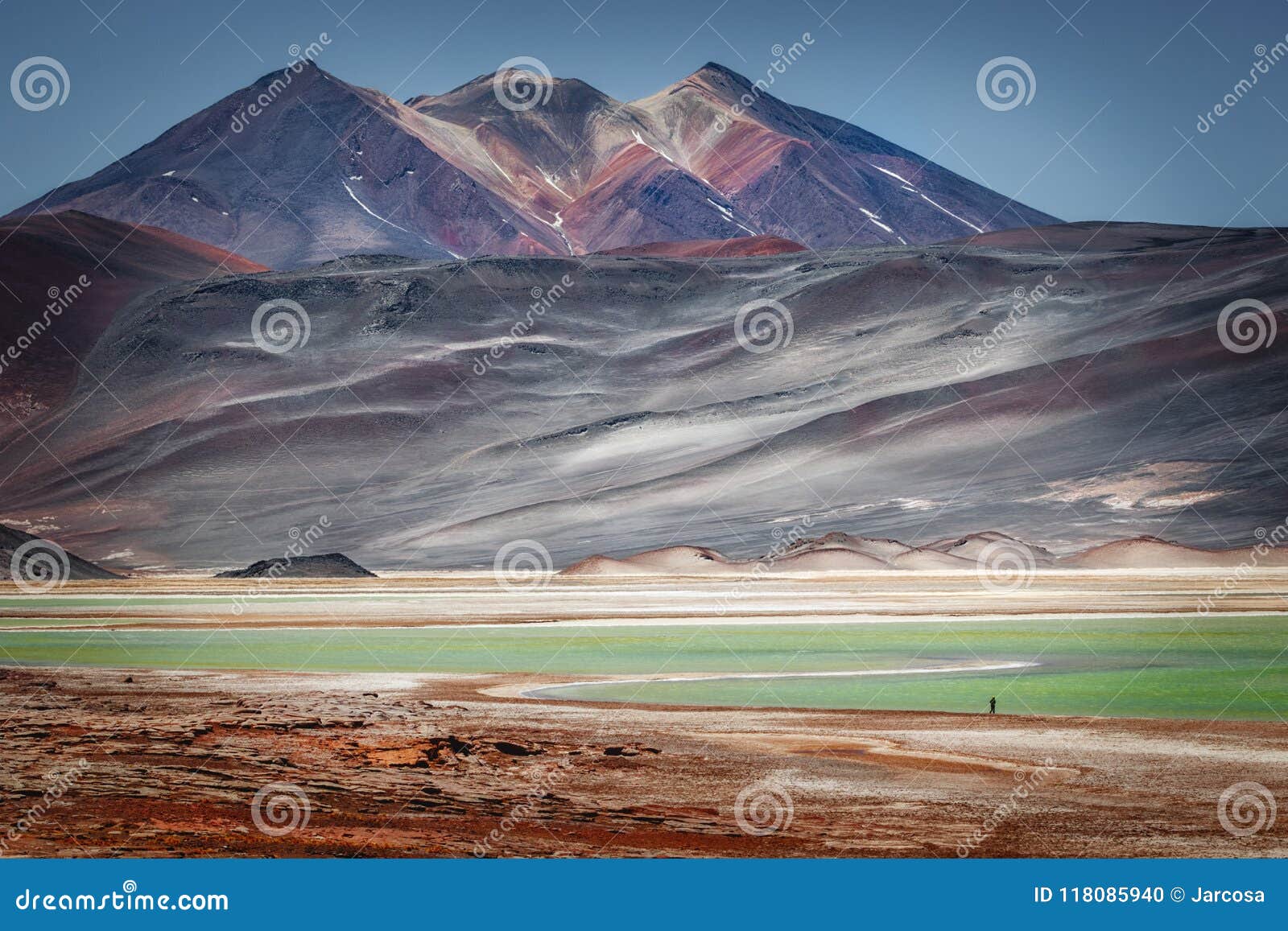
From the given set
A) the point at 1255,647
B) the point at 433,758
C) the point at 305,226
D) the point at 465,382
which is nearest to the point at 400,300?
the point at 465,382

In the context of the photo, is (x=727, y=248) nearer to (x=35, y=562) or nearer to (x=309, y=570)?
(x=309, y=570)

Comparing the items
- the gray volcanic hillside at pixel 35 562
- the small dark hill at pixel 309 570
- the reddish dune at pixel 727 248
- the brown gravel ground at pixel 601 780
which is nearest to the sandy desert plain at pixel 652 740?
the brown gravel ground at pixel 601 780

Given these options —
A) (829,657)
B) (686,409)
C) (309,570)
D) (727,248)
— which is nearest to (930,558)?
(309,570)

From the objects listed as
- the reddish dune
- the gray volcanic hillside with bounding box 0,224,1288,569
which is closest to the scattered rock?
the gray volcanic hillside with bounding box 0,224,1288,569

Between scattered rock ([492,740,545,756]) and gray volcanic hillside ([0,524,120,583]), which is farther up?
gray volcanic hillside ([0,524,120,583])

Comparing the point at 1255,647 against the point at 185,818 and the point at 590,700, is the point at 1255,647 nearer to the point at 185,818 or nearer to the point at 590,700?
the point at 590,700

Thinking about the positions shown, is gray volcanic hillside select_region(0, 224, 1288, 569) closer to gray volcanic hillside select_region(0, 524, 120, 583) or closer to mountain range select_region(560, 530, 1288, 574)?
mountain range select_region(560, 530, 1288, 574)
